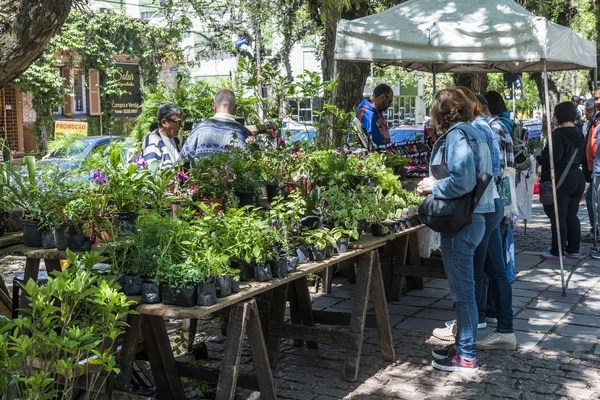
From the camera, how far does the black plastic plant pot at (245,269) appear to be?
3955 millimetres

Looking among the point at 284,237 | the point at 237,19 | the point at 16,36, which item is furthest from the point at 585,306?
the point at 237,19

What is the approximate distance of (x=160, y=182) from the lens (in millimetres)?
4176

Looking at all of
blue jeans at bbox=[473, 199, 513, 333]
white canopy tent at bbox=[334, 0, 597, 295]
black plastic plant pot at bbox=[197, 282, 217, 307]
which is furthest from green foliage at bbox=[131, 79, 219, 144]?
black plastic plant pot at bbox=[197, 282, 217, 307]

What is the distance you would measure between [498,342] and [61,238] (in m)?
3.22

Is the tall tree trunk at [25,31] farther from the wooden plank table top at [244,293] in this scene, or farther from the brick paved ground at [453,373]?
the brick paved ground at [453,373]

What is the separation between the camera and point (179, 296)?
355 cm

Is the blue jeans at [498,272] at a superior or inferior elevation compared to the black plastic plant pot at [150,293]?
inferior

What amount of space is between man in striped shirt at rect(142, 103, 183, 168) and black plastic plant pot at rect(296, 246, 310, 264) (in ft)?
7.17

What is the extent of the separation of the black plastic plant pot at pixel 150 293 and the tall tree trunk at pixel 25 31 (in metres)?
1.41

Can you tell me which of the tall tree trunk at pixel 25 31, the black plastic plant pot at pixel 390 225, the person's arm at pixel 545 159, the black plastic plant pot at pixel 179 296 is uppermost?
the tall tree trunk at pixel 25 31

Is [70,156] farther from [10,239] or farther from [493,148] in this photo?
[493,148]

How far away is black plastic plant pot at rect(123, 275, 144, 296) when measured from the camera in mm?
3633

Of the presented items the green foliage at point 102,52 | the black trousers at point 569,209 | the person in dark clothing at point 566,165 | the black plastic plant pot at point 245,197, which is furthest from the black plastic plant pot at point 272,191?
the green foliage at point 102,52

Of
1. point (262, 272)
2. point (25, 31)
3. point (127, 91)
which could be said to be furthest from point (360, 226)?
point (127, 91)
